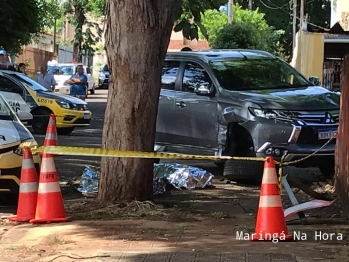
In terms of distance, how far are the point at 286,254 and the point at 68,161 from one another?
7735 millimetres

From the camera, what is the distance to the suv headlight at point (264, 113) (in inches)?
397

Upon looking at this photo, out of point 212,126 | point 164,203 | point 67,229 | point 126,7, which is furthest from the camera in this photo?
point 212,126

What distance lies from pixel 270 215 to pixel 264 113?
3.60 m

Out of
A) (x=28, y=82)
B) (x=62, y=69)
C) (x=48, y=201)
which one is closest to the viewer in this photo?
(x=48, y=201)

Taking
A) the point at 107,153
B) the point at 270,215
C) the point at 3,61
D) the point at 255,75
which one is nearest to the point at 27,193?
the point at 107,153

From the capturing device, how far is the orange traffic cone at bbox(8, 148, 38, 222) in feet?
25.4

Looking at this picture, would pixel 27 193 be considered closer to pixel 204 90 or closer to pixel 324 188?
pixel 204 90

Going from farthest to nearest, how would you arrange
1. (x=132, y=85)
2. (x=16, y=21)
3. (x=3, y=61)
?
1. (x=16, y=21)
2. (x=3, y=61)
3. (x=132, y=85)

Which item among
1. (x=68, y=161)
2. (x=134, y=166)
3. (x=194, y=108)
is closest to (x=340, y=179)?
(x=134, y=166)

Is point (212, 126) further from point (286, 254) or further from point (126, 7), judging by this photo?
point (286, 254)

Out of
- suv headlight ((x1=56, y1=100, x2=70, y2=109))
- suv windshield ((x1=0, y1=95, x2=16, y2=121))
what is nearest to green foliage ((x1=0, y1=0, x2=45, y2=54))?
suv headlight ((x1=56, y1=100, x2=70, y2=109))

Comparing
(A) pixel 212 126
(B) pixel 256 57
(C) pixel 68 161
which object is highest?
(B) pixel 256 57

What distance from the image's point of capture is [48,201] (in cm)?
757

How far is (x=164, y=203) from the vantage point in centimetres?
877
